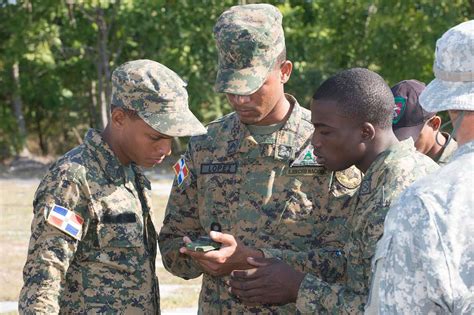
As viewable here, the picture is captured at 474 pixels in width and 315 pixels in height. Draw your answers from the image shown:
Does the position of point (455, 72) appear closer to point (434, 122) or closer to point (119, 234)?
point (119, 234)

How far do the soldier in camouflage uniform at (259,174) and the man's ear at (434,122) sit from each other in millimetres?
1021

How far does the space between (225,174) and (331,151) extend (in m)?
0.71

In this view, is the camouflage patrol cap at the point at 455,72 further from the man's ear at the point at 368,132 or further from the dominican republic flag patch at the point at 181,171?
the dominican republic flag patch at the point at 181,171

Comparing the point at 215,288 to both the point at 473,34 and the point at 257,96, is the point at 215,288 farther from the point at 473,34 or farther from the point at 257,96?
the point at 473,34

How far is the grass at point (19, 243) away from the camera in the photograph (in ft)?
26.6

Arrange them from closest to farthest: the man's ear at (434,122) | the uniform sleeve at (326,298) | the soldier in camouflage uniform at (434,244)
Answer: the soldier in camouflage uniform at (434,244)
the uniform sleeve at (326,298)
the man's ear at (434,122)

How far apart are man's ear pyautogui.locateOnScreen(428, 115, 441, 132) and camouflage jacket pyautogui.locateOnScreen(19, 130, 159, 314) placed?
170 cm

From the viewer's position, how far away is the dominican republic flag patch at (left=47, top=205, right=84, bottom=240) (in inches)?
132

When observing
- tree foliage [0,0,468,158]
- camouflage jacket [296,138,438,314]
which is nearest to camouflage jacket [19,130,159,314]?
camouflage jacket [296,138,438,314]

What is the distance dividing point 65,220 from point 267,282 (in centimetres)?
83

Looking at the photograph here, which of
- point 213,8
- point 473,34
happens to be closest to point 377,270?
point 473,34

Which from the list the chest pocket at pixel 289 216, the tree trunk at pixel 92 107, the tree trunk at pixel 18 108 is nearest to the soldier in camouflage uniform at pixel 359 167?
the chest pocket at pixel 289 216

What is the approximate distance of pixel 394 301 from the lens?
2162mm

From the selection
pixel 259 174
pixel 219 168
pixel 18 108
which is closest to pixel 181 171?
pixel 219 168
